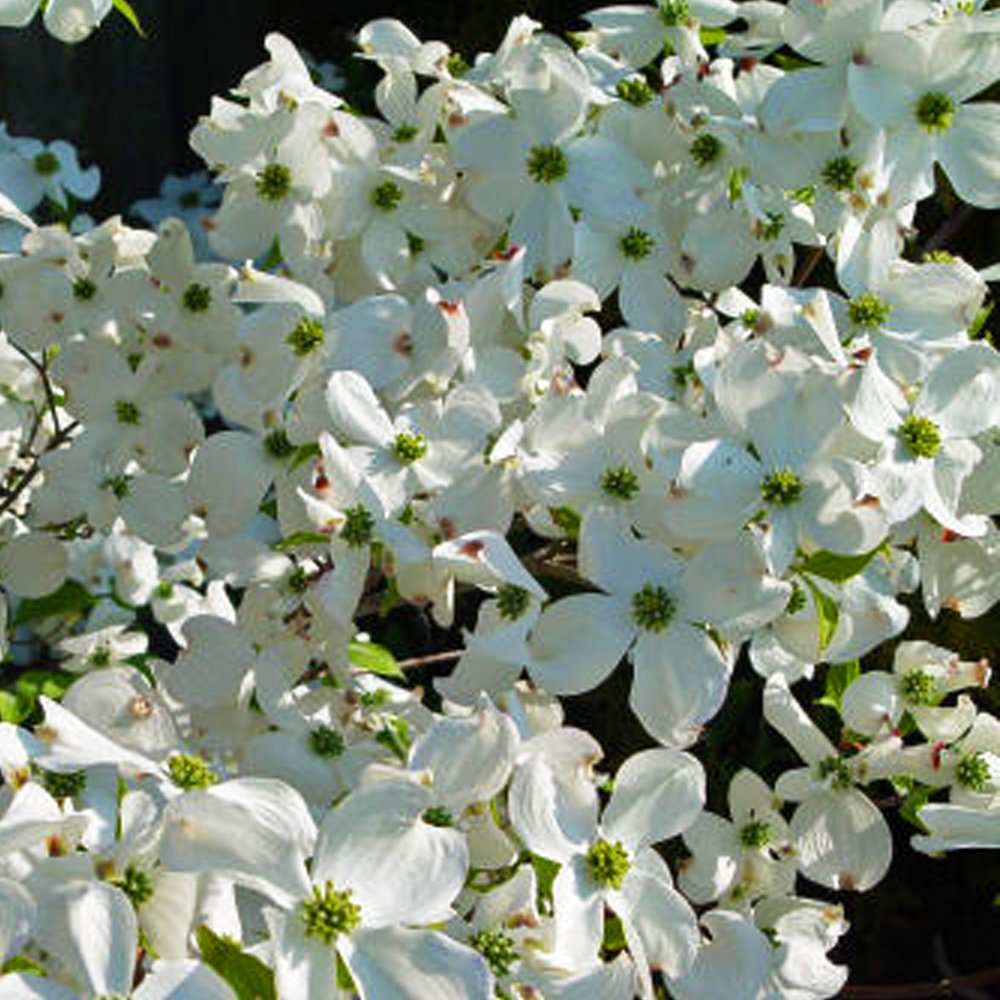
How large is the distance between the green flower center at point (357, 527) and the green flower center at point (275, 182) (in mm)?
277

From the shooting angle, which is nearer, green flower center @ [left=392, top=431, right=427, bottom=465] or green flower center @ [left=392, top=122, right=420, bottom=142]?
green flower center @ [left=392, top=431, right=427, bottom=465]

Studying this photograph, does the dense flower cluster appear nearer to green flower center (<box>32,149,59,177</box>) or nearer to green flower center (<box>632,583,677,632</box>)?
green flower center (<box>632,583,677,632</box>)

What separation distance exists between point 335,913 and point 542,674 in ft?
0.72

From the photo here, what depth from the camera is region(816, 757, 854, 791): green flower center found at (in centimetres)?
106

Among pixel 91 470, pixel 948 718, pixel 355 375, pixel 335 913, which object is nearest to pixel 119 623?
pixel 91 470

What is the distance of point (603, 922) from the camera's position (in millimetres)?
838

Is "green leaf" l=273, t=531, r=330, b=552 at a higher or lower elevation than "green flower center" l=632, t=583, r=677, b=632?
lower

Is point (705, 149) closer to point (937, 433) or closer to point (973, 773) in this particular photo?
point (937, 433)

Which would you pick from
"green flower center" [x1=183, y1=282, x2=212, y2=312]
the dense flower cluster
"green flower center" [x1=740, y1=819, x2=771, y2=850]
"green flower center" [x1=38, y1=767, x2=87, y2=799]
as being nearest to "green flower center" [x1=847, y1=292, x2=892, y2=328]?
the dense flower cluster

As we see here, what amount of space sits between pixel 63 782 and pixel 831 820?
48 centimetres

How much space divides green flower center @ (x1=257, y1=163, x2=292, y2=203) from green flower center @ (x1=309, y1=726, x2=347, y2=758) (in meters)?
0.37

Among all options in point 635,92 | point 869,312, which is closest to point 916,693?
point 869,312

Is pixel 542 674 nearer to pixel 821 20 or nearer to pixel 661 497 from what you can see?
pixel 661 497

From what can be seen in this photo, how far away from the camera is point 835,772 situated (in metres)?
1.06
